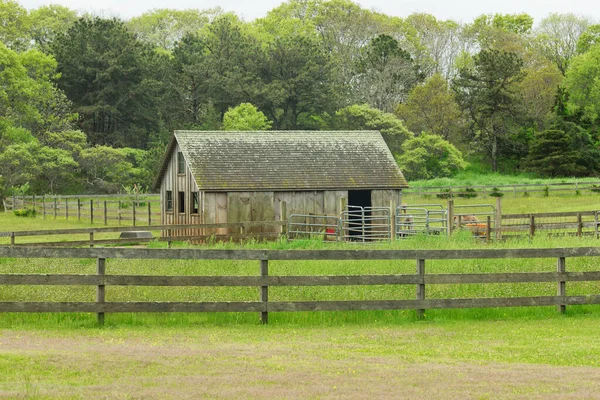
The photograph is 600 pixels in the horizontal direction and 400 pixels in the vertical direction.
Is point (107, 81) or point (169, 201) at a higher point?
point (107, 81)

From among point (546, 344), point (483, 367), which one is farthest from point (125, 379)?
point (546, 344)

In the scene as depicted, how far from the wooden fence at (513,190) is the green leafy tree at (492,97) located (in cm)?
1976

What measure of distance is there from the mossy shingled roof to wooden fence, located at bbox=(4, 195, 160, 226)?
5.14 meters

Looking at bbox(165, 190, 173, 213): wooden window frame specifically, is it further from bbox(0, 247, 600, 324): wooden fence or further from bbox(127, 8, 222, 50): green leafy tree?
bbox(127, 8, 222, 50): green leafy tree

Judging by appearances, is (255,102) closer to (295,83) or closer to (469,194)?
(295,83)

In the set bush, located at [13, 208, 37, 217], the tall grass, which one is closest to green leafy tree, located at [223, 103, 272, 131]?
bush, located at [13, 208, 37, 217]

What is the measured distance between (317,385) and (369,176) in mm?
30437

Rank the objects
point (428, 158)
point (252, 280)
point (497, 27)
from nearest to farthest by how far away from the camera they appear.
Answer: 1. point (252, 280)
2. point (428, 158)
3. point (497, 27)

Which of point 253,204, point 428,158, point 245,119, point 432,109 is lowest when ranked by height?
point 253,204

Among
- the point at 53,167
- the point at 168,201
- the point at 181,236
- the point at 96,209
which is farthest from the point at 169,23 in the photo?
the point at 181,236

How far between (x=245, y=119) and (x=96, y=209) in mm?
26244

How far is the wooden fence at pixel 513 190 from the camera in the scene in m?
60.9

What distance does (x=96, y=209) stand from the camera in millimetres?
Result: 51625

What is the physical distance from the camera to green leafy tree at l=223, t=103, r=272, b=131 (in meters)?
75.0
